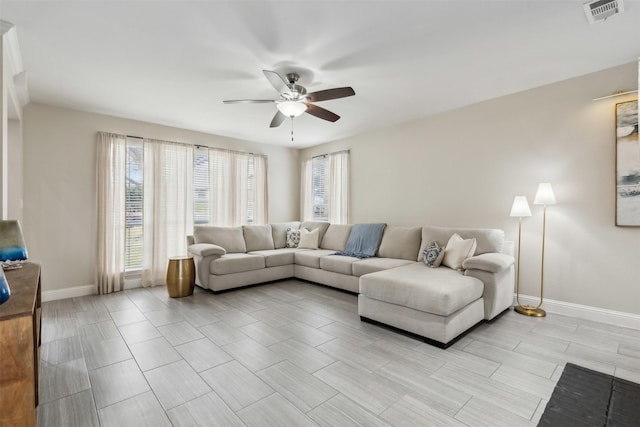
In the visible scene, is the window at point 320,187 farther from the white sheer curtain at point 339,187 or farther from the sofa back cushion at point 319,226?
the sofa back cushion at point 319,226

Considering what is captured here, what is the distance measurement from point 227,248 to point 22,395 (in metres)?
3.70

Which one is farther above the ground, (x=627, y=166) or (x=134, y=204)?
(x=627, y=166)

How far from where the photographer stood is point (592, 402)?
1828 millimetres

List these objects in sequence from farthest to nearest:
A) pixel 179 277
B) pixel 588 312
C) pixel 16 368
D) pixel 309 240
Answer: pixel 309 240
pixel 179 277
pixel 588 312
pixel 16 368

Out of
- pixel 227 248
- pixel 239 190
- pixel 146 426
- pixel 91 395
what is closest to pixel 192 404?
pixel 146 426

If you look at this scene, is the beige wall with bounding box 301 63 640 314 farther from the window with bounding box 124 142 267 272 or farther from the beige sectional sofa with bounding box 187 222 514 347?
the window with bounding box 124 142 267 272

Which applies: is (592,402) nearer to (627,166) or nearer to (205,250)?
(627,166)

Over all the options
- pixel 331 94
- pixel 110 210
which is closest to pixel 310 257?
pixel 331 94

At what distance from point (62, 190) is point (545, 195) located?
6.00m

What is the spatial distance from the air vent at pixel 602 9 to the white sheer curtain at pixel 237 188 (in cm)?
509

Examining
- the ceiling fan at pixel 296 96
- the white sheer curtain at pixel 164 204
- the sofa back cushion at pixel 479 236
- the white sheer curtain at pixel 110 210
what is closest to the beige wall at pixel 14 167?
the white sheer curtain at pixel 110 210

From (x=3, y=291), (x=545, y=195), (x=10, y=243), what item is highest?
(x=545, y=195)

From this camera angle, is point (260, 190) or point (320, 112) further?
point (260, 190)

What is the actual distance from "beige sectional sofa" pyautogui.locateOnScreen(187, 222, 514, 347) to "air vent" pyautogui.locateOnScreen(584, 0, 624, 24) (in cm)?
213
